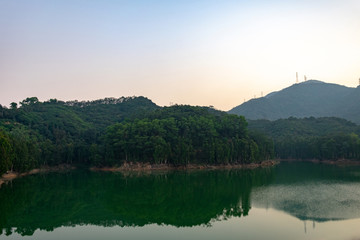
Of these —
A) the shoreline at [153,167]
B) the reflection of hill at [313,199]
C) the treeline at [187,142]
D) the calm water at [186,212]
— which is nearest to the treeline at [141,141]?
the treeline at [187,142]

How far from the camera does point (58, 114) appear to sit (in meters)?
99.8

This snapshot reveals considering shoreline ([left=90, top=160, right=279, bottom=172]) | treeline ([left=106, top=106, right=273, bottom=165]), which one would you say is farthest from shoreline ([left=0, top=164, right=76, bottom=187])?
treeline ([left=106, top=106, right=273, bottom=165])

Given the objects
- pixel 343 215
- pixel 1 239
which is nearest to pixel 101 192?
pixel 1 239

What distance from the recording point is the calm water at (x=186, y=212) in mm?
20750

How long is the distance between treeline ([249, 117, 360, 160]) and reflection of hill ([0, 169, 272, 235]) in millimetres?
47061

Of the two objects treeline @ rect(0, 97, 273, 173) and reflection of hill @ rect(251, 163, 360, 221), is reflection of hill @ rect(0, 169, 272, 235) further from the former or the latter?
treeline @ rect(0, 97, 273, 173)

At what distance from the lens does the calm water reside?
2075 centimetres

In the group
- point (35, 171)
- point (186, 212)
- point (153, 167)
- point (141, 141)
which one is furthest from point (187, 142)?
point (186, 212)

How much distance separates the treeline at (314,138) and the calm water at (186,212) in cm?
4023

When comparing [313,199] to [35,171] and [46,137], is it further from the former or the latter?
[46,137]

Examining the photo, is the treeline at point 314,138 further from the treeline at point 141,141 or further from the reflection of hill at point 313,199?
the reflection of hill at point 313,199

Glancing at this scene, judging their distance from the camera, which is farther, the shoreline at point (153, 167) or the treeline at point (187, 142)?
the treeline at point (187, 142)

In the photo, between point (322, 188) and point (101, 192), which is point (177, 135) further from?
point (322, 188)

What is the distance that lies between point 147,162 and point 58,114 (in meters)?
47.1
